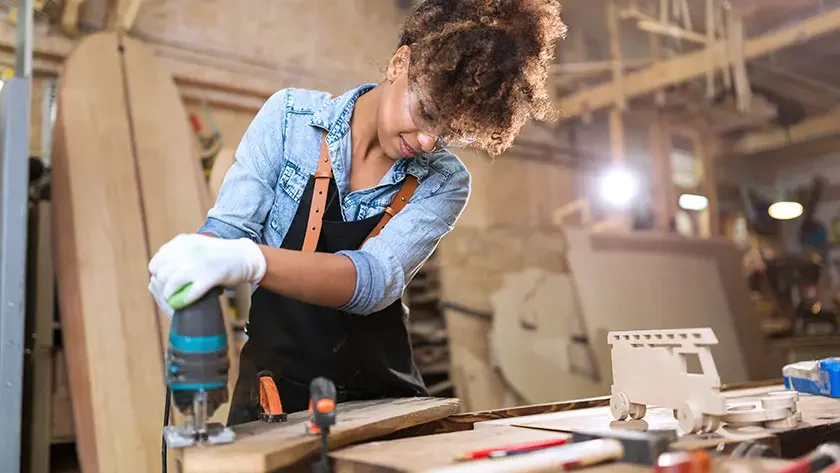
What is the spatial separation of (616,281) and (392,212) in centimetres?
335

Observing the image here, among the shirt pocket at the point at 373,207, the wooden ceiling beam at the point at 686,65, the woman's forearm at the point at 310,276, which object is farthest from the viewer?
the wooden ceiling beam at the point at 686,65

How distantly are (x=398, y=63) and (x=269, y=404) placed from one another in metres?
0.73

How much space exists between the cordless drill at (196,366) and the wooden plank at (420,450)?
0.59ft

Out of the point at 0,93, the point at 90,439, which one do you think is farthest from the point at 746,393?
the point at 0,93

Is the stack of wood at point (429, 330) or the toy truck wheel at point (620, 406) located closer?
the toy truck wheel at point (620, 406)

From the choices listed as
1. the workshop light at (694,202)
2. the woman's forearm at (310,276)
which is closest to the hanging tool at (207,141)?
the woman's forearm at (310,276)

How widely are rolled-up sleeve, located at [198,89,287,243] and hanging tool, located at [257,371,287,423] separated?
0.95ft

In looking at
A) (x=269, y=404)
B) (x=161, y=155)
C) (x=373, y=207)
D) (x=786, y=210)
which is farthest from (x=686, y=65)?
(x=269, y=404)

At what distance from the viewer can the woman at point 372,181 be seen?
131 cm

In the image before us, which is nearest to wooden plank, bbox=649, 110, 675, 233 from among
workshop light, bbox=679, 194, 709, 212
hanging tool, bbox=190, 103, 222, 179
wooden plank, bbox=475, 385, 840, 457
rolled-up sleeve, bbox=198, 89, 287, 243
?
workshop light, bbox=679, 194, 709, 212

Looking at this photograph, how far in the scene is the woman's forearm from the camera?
111 cm

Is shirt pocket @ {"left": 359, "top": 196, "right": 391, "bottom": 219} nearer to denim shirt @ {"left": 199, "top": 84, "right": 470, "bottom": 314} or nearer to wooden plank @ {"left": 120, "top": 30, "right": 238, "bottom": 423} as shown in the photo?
denim shirt @ {"left": 199, "top": 84, "right": 470, "bottom": 314}

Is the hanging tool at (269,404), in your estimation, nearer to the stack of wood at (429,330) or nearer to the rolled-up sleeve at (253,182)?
the rolled-up sleeve at (253,182)

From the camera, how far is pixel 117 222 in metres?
2.79
